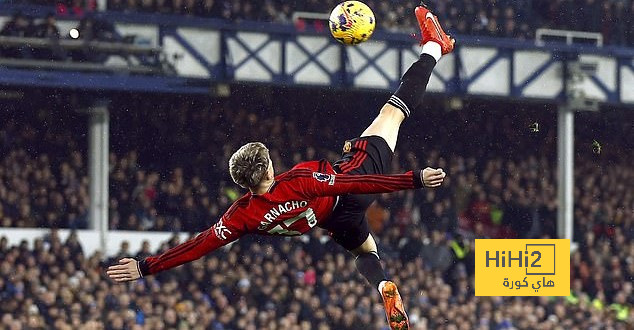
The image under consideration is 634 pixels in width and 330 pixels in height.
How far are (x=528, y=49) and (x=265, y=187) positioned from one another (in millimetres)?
13378

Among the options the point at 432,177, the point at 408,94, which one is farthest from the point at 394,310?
the point at 408,94

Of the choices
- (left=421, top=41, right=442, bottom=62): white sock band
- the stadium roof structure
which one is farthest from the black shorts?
the stadium roof structure

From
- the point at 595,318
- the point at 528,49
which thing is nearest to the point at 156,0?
the point at 528,49

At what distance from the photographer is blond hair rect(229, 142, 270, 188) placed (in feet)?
28.5

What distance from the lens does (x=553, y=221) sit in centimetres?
2130

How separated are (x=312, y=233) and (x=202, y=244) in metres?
10.0

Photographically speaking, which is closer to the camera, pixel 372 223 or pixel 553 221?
pixel 372 223

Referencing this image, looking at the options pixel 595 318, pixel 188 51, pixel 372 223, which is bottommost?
pixel 595 318

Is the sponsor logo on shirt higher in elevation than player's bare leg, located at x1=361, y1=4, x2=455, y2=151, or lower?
lower

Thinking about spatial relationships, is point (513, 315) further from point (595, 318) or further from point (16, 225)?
point (16, 225)

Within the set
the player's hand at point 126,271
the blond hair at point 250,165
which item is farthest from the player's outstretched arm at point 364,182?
the player's hand at point 126,271

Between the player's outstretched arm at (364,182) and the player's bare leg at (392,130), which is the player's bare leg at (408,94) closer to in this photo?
the player's bare leg at (392,130)

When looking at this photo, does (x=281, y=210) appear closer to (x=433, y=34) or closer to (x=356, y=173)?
(x=356, y=173)

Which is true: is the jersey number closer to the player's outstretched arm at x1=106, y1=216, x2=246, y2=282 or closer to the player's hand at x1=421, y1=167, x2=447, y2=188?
the player's outstretched arm at x1=106, y1=216, x2=246, y2=282
